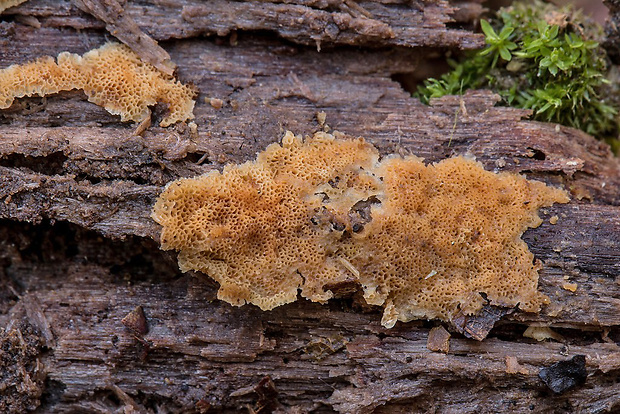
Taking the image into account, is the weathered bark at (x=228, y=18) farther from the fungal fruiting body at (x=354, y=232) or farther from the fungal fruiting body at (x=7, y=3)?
the fungal fruiting body at (x=354, y=232)

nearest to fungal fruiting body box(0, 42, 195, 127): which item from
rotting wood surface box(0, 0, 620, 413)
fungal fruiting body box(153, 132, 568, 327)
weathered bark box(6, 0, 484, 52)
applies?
rotting wood surface box(0, 0, 620, 413)

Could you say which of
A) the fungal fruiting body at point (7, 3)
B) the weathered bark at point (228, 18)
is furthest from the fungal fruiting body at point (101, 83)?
the fungal fruiting body at point (7, 3)

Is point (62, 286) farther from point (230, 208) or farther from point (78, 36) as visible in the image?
point (78, 36)

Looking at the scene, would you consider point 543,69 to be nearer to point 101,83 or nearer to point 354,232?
point 354,232

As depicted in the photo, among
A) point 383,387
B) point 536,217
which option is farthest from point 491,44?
point 383,387

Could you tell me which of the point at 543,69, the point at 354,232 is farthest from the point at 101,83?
the point at 543,69
